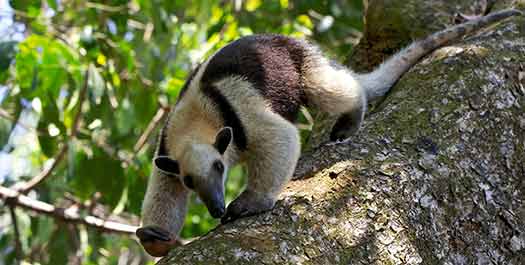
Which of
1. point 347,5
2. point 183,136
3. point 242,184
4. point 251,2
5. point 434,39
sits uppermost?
point 434,39

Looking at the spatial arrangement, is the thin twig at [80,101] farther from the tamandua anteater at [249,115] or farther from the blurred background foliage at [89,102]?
the tamandua anteater at [249,115]

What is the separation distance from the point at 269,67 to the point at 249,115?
414mm

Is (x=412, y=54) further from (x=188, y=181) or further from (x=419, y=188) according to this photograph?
(x=419, y=188)

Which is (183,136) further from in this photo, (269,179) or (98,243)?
(98,243)

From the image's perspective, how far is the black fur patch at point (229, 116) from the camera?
3287mm

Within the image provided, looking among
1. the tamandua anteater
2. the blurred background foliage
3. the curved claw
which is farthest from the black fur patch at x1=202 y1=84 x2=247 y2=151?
the blurred background foliage

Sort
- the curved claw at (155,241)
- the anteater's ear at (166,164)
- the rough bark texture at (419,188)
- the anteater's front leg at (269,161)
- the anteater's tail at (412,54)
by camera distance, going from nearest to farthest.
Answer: the rough bark texture at (419,188)
the anteater's front leg at (269,161)
the curved claw at (155,241)
the anteater's ear at (166,164)
the anteater's tail at (412,54)

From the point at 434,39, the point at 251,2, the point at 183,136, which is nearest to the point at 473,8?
the point at 434,39

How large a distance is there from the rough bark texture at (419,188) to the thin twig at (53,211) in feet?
6.18

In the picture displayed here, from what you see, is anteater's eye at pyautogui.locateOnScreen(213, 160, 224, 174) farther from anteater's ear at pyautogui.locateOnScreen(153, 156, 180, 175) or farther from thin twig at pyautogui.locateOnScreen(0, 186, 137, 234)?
thin twig at pyautogui.locateOnScreen(0, 186, 137, 234)

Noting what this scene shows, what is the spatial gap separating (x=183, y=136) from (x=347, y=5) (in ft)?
10.6

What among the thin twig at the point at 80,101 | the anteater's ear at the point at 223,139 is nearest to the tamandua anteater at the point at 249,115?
the anteater's ear at the point at 223,139

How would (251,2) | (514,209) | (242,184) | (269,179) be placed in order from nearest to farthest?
(514,209) → (269,179) → (242,184) → (251,2)

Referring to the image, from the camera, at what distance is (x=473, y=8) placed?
13.7 ft
